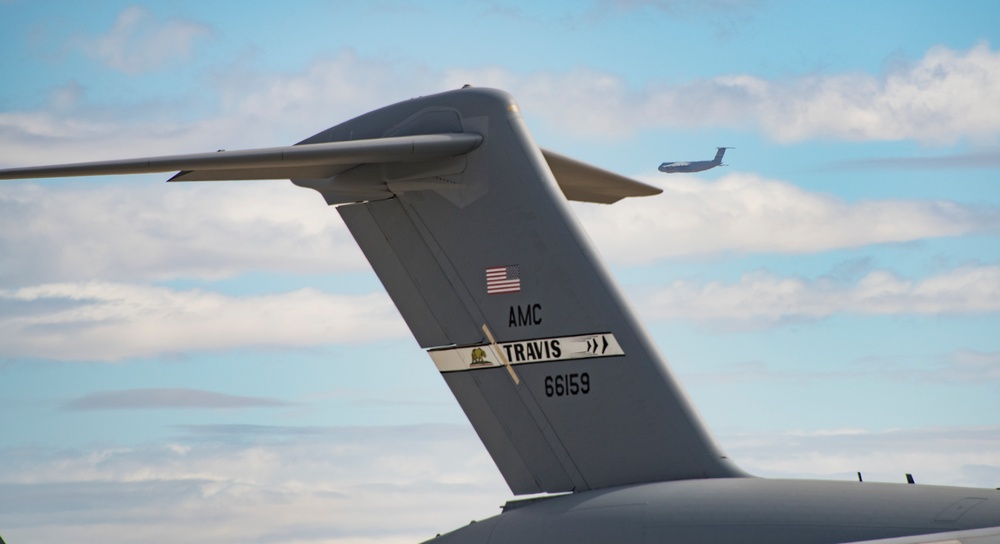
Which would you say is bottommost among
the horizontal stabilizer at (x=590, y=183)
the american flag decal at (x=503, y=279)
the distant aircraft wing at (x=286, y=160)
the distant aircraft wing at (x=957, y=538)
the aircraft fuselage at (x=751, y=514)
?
the distant aircraft wing at (x=957, y=538)

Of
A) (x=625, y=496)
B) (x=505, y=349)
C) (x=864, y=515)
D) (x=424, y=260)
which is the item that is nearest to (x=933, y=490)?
(x=864, y=515)

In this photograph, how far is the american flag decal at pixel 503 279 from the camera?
10.5m

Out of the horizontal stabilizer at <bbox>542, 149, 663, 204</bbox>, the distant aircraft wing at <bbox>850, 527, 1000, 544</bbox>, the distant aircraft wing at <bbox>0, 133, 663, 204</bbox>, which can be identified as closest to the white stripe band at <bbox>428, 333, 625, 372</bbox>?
the distant aircraft wing at <bbox>0, 133, 663, 204</bbox>

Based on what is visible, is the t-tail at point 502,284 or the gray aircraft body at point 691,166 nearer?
the t-tail at point 502,284

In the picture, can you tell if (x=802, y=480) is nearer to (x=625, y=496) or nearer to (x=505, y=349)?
(x=625, y=496)

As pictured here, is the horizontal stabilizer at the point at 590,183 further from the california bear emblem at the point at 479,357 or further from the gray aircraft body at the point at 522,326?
the california bear emblem at the point at 479,357

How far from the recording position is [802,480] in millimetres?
8930

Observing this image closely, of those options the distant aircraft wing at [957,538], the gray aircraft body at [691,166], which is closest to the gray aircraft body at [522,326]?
the distant aircraft wing at [957,538]

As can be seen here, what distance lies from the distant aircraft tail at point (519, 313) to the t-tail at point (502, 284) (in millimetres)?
12

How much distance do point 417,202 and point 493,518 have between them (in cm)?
290

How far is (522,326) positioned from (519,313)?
0.11 meters

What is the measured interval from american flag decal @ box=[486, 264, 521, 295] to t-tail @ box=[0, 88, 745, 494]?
0.5 inches

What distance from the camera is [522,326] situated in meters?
10.4

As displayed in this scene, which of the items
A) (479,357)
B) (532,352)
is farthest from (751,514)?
(479,357)
